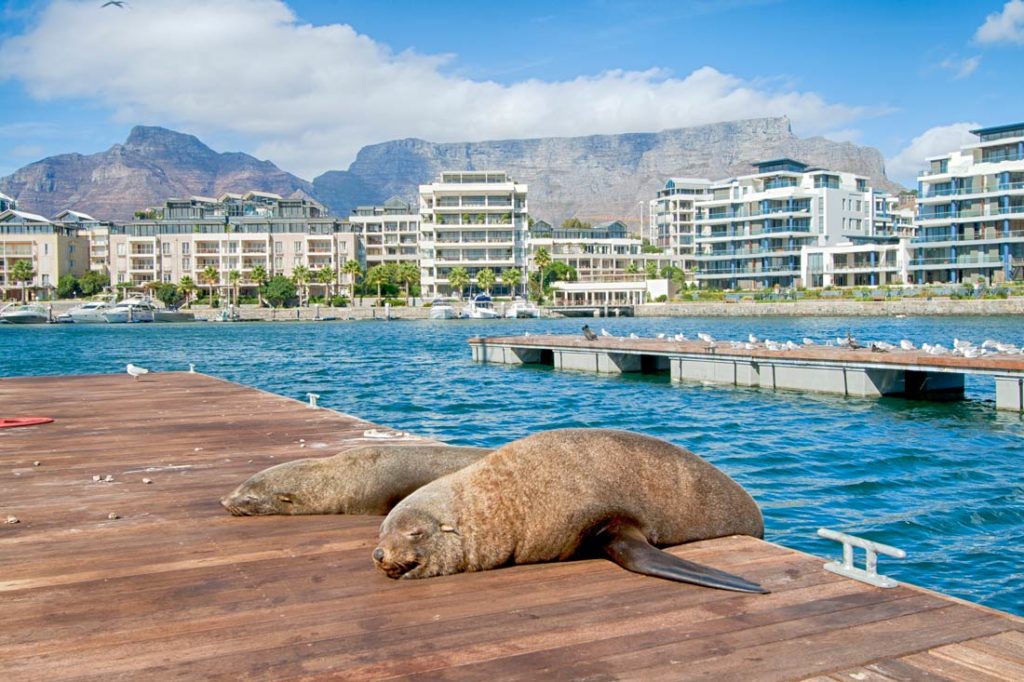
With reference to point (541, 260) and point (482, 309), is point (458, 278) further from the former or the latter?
point (541, 260)

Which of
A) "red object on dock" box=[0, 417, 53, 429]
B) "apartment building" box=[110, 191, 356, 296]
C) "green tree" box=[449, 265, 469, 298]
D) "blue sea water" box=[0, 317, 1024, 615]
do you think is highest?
"apartment building" box=[110, 191, 356, 296]

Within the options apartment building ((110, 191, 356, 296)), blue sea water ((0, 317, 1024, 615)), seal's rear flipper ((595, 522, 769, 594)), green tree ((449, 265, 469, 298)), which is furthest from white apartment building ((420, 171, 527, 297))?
seal's rear flipper ((595, 522, 769, 594))

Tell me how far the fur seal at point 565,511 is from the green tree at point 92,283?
157764mm

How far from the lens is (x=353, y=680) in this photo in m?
4.64

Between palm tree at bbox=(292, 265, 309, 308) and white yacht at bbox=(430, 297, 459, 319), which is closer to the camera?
white yacht at bbox=(430, 297, 459, 319)

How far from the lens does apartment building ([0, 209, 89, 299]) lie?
15338cm

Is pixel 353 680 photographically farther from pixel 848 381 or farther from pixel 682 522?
pixel 848 381

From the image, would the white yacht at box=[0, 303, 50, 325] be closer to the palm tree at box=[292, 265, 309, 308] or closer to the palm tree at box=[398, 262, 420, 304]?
the palm tree at box=[292, 265, 309, 308]

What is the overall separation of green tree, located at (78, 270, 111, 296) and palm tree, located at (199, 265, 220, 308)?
16196 mm

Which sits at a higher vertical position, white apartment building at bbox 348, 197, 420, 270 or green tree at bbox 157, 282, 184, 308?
white apartment building at bbox 348, 197, 420, 270

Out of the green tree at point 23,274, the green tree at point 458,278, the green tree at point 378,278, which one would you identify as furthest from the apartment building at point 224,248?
the green tree at point 458,278

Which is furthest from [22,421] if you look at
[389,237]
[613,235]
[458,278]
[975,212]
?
[613,235]

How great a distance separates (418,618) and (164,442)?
830cm


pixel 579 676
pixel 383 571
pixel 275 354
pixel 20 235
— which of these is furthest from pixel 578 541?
pixel 20 235
